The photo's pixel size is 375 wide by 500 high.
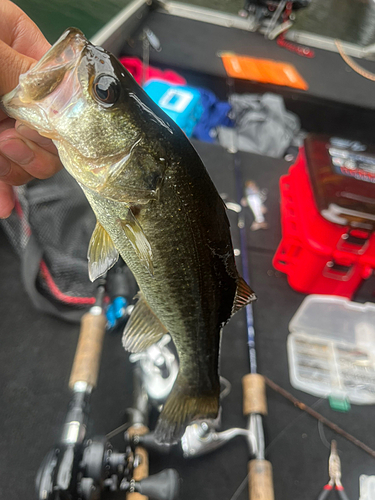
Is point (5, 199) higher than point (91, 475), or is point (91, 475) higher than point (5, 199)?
point (5, 199)

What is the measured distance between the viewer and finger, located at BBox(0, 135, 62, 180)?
730mm

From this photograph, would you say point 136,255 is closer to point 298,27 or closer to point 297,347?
point 297,347

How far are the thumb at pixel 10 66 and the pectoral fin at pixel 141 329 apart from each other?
0.51 metres

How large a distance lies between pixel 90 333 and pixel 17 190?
83 cm

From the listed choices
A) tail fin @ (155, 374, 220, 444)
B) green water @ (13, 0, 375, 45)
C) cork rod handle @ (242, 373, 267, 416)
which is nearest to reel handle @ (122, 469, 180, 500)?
tail fin @ (155, 374, 220, 444)

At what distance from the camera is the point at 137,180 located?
66cm

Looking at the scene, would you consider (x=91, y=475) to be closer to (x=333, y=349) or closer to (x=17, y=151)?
(x=17, y=151)

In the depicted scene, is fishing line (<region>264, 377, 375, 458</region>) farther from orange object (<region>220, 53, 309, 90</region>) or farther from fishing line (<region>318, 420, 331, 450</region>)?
orange object (<region>220, 53, 309, 90</region>)

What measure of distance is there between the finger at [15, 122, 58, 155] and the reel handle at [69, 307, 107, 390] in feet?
2.40

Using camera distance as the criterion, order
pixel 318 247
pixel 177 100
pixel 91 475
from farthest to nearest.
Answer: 1. pixel 177 100
2. pixel 318 247
3. pixel 91 475

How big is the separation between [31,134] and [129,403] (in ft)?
3.95

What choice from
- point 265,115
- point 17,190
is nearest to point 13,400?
point 17,190

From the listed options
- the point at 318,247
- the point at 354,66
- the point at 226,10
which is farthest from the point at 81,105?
the point at 226,10

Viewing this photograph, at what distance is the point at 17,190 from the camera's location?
5.41ft
